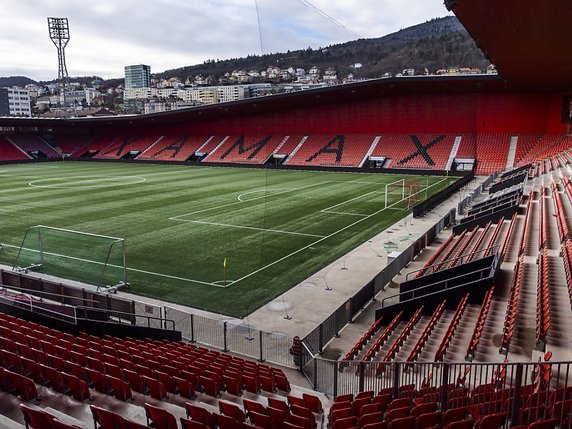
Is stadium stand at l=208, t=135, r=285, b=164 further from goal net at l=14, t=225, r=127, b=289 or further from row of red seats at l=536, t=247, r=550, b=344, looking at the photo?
row of red seats at l=536, t=247, r=550, b=344

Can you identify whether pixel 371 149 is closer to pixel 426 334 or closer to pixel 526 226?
pixel 526 226

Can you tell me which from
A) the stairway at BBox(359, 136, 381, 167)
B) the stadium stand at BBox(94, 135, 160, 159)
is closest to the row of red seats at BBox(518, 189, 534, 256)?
the stairway at BBox(359, 136, 381, 167)

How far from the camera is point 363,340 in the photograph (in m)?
11.9

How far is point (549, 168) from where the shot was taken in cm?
3550

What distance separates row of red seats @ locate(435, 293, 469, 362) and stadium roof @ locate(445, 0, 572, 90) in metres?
7.51

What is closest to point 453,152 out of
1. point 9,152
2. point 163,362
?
point 163,362

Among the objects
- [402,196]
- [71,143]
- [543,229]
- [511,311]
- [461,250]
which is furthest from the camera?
[71,143]

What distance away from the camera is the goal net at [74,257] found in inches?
720

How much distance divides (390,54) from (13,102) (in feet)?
670

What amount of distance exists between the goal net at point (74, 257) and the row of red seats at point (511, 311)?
12615 mm

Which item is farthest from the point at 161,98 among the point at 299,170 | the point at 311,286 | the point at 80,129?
the point at 311,286

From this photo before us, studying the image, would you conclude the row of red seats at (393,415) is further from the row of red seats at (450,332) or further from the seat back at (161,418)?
the seat back at (161,418)

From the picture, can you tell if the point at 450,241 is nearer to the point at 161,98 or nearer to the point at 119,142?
the point at 119,142

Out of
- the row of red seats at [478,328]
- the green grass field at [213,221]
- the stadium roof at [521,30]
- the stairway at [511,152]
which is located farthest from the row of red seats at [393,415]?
the stairway at [511,152]
